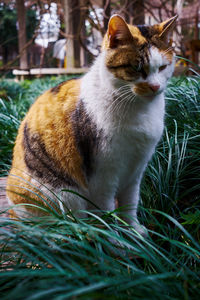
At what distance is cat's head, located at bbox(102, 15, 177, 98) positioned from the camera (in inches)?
62.4

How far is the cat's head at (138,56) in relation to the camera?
1.59m

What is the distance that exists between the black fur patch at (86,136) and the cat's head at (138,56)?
1.01ft

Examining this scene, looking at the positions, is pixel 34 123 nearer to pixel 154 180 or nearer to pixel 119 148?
pixel 119 148

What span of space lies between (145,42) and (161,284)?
3.95ft

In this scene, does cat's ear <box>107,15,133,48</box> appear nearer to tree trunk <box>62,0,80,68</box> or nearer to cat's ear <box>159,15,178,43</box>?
cat's ear <box>159,15,178,43</box>

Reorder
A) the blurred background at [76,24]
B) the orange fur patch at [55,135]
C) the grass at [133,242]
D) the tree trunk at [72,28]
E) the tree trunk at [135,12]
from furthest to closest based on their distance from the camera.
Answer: the tree trunk at [135,12]
the tree trunk at [72,28]
the blurred background at [76,24]
the orange fur patch at [55,135]
the grass at [133,242]

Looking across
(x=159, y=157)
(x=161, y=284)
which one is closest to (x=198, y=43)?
(x=159, y=157)

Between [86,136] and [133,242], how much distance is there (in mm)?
654

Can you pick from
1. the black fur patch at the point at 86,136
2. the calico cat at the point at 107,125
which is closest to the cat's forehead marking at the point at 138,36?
the calico cat at the point at 107,125

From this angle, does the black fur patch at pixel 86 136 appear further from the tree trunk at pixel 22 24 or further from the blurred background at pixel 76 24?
the tree trunk at pixel 22 24

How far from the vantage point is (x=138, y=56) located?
1605 mm

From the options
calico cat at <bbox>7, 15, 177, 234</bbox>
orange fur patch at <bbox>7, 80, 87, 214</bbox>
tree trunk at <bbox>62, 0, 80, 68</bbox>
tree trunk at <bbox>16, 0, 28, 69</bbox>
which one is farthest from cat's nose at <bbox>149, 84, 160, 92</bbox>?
tree trunk at <bbox>16, 0, 28, 69</bbox>

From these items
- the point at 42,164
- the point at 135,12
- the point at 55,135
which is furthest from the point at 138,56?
the point at 135,12

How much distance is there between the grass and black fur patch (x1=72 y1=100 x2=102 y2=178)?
340mm
